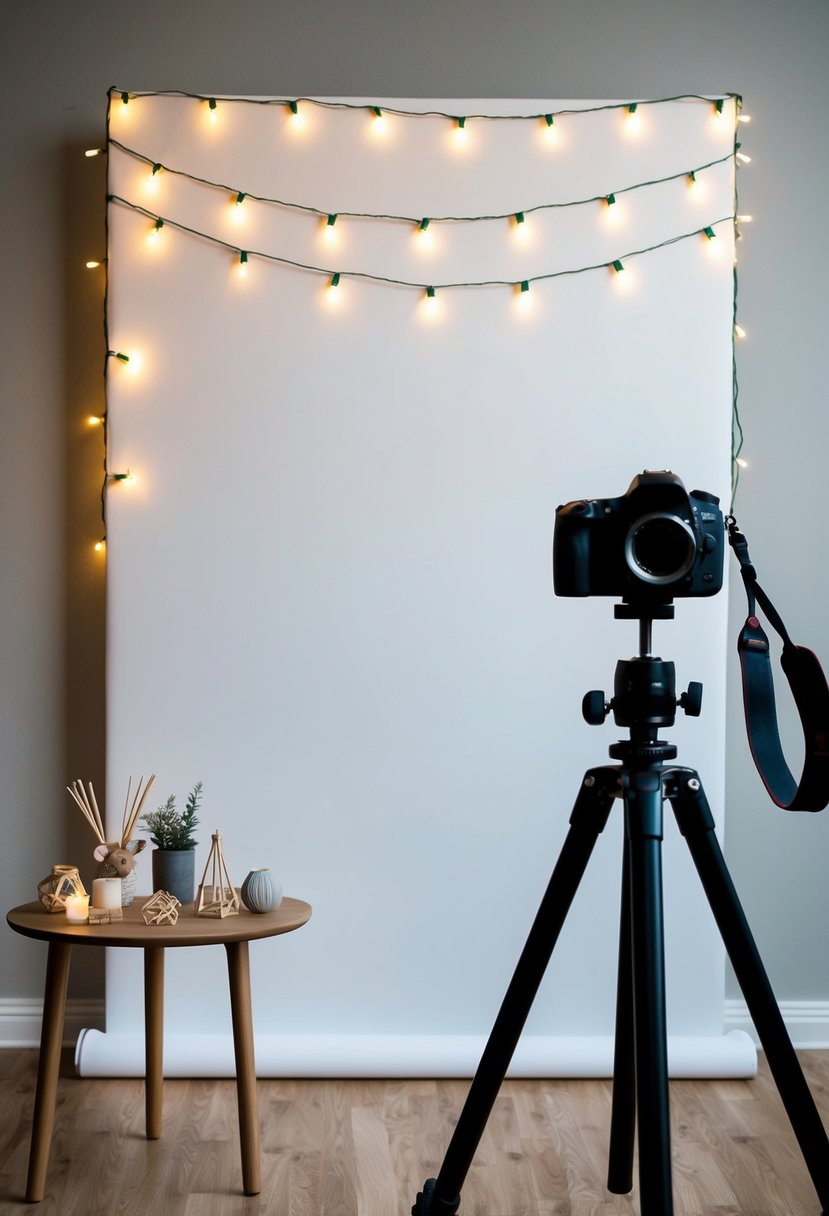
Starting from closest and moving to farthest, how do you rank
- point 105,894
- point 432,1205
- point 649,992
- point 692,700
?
point 649,992 < point 692,700 < point 432,1205 < point 105,894

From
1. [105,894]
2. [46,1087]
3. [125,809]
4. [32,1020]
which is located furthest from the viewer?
[32,1020]

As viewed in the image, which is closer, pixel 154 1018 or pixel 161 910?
pixel 161 910

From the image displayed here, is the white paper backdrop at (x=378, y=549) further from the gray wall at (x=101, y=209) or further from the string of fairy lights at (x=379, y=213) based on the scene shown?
the gray wall at (x=101, y=209)

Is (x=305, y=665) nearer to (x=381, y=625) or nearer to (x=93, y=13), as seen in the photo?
(x=381, y=625)

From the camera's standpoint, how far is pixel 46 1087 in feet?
5.62

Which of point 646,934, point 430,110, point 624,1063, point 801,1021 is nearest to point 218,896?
point 624,1063

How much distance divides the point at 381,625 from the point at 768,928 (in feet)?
3.68

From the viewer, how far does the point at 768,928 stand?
8.03 ft

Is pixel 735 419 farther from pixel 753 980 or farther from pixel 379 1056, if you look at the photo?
pixel 379 1056

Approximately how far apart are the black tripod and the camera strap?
18 cm

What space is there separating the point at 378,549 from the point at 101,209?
38.4 inches

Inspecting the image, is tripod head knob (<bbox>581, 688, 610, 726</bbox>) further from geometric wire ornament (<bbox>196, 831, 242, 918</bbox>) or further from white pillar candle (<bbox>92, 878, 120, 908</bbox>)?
white pillar candle (<bbox>92, 878, 120, 908</bbox>)

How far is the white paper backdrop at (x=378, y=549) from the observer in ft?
7.44

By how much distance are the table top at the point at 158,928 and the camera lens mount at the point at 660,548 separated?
0.85m
